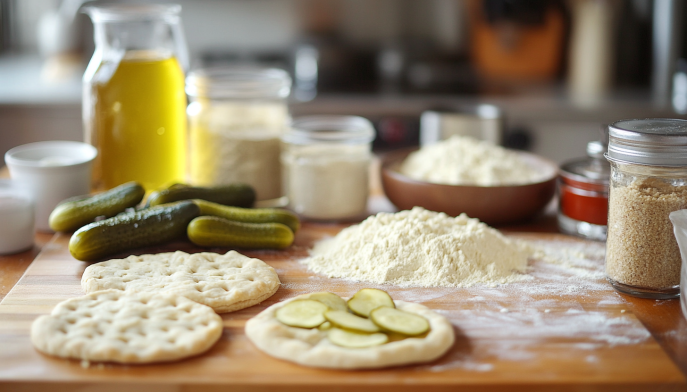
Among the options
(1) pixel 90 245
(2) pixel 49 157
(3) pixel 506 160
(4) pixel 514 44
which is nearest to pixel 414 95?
(4) pixel 514 44

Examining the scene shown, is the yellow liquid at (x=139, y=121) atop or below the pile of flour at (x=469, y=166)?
atop

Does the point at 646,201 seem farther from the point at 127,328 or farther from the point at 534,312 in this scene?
the point at 127,328

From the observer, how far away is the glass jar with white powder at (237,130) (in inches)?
73.8

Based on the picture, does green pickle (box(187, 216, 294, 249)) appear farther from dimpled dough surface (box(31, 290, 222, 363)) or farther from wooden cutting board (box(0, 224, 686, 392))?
dimpled dough surface (box(31, 290, 222, 363))

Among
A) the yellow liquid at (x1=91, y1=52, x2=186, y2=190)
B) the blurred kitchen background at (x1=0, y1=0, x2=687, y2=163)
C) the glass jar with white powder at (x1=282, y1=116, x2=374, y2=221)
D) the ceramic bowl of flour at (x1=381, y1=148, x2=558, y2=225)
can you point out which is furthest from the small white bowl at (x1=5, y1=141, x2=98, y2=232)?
the blurred kitchen background at (x1=0, y1=0, x2=687, y2=163)

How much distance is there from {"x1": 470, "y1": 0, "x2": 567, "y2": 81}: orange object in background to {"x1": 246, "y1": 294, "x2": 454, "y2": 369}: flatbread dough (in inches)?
125

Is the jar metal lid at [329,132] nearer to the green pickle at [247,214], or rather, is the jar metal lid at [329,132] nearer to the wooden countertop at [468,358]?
the green pickle at [247,214]

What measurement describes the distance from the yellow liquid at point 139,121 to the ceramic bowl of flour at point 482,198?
27.1 inches

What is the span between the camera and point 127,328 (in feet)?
3.73

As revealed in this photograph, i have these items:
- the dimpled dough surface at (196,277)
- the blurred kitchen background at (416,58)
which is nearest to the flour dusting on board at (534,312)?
the dimpled dough surface at (196,277)

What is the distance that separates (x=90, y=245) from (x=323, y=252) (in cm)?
53

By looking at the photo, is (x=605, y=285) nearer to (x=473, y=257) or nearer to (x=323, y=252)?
(x=473, y=257)

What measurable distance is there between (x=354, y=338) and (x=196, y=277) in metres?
0.43

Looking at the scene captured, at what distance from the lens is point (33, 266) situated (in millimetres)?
1466
